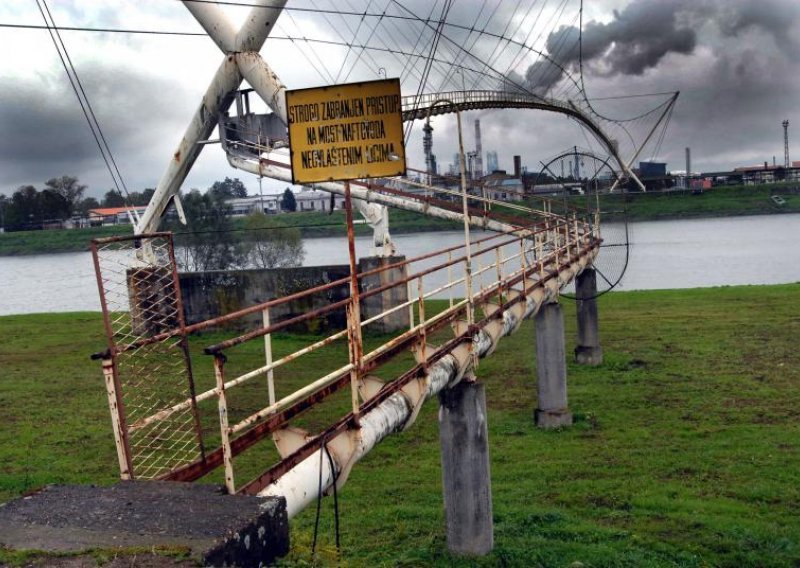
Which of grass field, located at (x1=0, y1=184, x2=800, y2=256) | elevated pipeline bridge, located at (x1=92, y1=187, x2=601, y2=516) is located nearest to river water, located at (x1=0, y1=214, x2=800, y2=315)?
grass field, located at (x1=0, y1=184, x2=800, y2=256)

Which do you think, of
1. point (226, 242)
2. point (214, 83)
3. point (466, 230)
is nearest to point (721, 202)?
point (226, 242)

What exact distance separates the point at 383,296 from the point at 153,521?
69.6ft

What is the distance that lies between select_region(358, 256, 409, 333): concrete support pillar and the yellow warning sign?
18660 millimetres

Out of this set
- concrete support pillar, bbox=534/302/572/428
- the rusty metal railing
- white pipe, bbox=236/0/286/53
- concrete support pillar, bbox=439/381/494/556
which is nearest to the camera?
the rusty metal railing

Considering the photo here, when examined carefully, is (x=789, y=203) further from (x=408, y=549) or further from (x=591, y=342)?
(x=408, y=549)

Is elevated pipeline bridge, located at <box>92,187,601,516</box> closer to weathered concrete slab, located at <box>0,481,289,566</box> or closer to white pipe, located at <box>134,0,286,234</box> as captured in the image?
weathered concrete slab, located at <box>0,481,289,566</box>

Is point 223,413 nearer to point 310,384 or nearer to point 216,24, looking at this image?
point 310,384

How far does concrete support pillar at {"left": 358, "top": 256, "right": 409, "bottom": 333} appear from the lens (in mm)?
26031

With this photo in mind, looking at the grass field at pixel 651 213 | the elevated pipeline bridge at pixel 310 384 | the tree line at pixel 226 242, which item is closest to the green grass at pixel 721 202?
the grass field at pixel 651 213

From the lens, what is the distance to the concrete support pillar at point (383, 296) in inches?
1025

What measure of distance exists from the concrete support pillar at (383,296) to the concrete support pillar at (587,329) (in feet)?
18.6

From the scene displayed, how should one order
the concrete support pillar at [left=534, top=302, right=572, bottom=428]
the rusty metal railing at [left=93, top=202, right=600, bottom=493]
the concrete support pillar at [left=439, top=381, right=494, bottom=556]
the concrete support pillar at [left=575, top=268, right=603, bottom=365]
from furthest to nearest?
the concrete support pillar at [left=575, top=268, right=603, bottom=365] < the concrete support pillar at [left=534, top=302, right=572, bottom=428] < the concrete support pillar at [left=439, top=381, right=494, bottom=556] < the rusty metal railing at [left=93, top=202, right=600, bottom=493]

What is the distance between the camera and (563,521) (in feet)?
38.8

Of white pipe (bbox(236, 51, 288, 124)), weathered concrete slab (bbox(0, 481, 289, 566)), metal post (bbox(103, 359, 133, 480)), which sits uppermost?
white pipe (bbox(236, 51, 288, 124))
